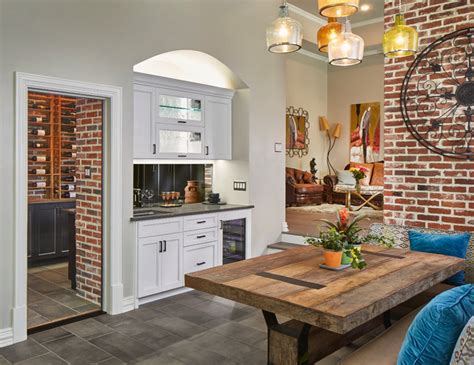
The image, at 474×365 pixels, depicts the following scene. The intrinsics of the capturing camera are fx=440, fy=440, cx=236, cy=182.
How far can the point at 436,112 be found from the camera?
4.17m

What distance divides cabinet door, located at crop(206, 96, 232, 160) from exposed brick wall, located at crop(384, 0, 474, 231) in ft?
6.63

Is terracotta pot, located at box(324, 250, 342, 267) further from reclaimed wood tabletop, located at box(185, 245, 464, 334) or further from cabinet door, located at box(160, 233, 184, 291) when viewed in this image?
cabinet door, located at box(160, 233, 184, 291)

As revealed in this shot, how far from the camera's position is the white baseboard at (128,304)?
4.26m

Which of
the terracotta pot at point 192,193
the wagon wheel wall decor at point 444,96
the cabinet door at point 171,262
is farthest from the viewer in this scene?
the terracotta pot at point 192,193

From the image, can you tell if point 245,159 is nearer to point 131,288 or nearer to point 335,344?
point 131,288

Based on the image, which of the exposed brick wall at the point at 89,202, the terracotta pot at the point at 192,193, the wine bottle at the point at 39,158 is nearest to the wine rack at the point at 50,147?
the wine bottle at the point at 39,158

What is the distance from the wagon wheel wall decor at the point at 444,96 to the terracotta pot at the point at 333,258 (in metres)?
1.98

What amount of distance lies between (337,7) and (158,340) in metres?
2.82

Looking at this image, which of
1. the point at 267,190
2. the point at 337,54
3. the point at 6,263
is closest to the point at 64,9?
the point at 6,263

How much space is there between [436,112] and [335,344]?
2.50 meters

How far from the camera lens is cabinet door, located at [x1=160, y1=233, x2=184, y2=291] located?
4.60 m

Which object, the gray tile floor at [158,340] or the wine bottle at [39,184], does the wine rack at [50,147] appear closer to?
the wine bottle at [39,184]

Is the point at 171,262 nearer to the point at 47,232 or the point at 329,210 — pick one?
the point at 47,232

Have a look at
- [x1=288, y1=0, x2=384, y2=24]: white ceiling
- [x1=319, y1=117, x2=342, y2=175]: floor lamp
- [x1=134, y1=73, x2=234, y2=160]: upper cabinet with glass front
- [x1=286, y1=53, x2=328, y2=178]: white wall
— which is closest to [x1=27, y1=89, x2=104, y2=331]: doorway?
[x1=134, y1=73, x2=234, y2=160]: upper cabinet with glass front
